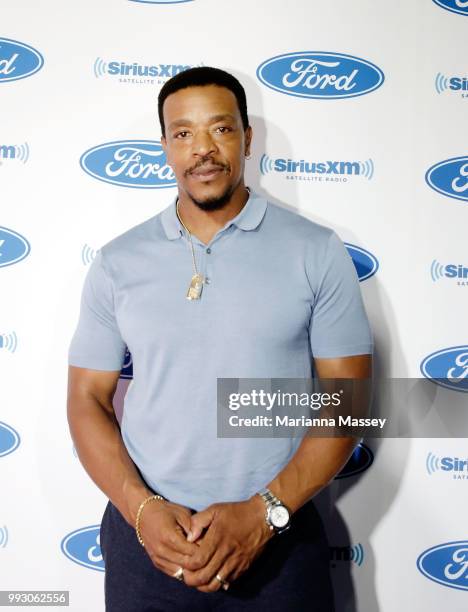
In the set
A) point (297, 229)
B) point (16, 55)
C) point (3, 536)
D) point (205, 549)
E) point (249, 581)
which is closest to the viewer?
point (205, 549)

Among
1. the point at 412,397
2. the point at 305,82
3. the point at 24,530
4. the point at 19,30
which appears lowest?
the point at 24,530

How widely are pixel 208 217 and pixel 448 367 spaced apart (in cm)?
98

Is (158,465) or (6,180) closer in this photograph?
(158,465)

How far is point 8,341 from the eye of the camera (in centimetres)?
192

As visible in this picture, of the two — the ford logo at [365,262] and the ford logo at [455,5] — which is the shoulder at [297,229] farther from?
the ford logo at [455,5]

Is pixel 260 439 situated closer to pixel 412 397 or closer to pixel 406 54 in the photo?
pixel 412 397

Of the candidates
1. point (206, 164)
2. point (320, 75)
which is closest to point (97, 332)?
point (206, 164)

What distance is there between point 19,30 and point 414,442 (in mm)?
1854

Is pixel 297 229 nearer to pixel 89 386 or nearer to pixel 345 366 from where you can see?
pixel 345 366

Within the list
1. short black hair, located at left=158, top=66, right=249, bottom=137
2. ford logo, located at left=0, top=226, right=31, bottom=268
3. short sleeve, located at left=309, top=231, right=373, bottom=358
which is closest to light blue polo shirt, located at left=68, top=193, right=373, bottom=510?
short sleeve, located at left=309, top=231, right=373, bottom=358

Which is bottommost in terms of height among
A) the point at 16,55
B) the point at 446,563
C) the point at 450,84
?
the point at 446,563

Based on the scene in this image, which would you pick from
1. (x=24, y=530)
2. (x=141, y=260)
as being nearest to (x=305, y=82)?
(x=141, y=260)

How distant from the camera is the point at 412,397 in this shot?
1.96 m

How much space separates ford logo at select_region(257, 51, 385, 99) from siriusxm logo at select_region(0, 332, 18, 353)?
3.79 feet
